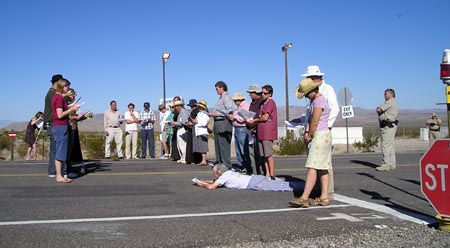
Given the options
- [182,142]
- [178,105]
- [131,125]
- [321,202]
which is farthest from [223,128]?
[131,125]

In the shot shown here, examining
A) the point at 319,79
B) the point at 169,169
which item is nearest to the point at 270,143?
the point at 319,79

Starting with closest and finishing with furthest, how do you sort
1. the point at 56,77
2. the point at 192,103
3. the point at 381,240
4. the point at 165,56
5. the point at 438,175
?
the point at 381,240, the point at 438,175, the point at 56,77, the point at 192,103, the point at 165,56

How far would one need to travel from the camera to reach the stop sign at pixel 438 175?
561 centimetres

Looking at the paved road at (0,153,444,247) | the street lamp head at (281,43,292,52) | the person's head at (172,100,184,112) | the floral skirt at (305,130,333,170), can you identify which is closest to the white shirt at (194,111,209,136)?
the person's head at (172,100,184,112)

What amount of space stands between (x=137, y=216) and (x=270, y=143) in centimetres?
407

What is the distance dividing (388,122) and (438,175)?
631 cm

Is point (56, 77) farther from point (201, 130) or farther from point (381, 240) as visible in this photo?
point (381, 240)

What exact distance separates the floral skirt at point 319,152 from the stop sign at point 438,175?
1.53 metres

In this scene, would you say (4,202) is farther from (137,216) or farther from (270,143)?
(270,143)

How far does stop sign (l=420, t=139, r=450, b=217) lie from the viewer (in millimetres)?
5605

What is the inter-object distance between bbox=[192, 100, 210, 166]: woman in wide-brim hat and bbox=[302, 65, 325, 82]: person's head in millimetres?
5924

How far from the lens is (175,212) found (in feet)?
21.8

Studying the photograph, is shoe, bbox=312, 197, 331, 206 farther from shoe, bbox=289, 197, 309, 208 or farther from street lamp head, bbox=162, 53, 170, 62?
street lamp head, bbox=162, 53, 170, 62

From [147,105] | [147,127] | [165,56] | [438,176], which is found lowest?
[438,176]
